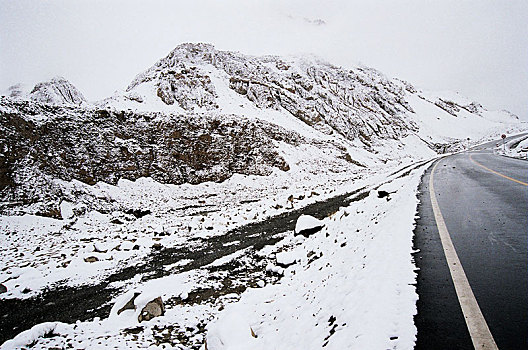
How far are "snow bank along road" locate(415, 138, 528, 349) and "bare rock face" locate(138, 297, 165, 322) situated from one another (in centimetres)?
527

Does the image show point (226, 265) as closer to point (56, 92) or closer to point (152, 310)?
point (152, 310)

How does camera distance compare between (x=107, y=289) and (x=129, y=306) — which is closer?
(x=129, y=306)

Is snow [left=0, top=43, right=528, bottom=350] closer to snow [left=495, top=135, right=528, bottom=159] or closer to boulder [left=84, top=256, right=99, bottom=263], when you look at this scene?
boulder [left=84, top=256, right=99, bottom=263]

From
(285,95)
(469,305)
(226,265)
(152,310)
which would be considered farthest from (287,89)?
(469,305)

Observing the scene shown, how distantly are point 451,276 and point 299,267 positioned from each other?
14.6 feet

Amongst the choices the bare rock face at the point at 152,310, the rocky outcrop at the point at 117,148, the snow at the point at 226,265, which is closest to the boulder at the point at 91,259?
the snow at the point at 226,265

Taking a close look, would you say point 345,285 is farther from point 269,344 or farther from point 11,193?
point 11,193

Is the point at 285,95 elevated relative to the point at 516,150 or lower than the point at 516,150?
elevated

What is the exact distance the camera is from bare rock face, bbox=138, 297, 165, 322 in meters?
5.58

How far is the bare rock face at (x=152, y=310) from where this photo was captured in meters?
5.58

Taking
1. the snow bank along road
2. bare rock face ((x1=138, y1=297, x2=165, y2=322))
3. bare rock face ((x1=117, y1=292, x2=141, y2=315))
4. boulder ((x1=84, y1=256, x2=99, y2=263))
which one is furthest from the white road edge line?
boulder ((x1=84, y1=256, x2=99, y2=263))

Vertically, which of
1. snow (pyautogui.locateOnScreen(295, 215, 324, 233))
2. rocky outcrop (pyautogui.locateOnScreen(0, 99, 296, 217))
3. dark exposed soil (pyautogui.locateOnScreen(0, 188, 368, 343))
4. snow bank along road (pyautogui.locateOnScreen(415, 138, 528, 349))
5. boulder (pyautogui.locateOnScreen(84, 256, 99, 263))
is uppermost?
rocky outcrop (pyautogui.locateOnScreen(0, 99, 296, 217))

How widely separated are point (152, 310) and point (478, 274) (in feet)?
20.6

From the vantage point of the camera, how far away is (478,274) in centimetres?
377
